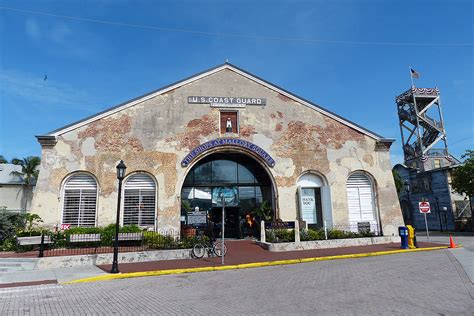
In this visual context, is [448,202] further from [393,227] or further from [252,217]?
[252,217]

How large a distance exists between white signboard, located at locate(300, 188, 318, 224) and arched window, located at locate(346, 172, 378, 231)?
7.85 ft

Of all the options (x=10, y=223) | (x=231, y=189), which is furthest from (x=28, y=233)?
(x=231, y=189)

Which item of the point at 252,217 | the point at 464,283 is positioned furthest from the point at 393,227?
the point at 464,283

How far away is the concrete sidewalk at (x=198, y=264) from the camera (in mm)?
11340

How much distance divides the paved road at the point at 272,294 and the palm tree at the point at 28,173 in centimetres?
3216

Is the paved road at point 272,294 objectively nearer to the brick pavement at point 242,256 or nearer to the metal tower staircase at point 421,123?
the brick pavement at point 242,256

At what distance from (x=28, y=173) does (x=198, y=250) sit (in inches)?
1269

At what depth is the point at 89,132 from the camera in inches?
792

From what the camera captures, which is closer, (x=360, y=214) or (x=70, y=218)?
(x=70, y=218)

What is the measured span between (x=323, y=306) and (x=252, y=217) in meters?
15.7

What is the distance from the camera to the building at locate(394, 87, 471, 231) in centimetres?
3547

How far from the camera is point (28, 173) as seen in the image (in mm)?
38656

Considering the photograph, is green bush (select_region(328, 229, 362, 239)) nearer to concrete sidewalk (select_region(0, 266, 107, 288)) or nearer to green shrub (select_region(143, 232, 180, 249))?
green shrub (select_region(143, 232, 180, 249))

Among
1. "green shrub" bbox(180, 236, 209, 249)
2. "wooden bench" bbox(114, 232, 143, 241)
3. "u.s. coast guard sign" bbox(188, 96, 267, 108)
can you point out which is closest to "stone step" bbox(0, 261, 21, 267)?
"wooden bench" bbox(114, 232, 143, 241)
